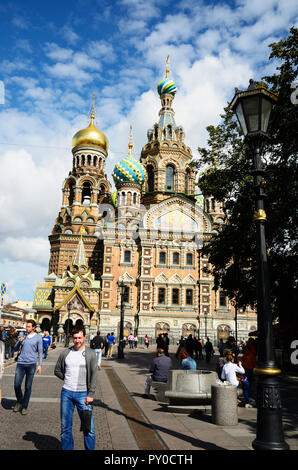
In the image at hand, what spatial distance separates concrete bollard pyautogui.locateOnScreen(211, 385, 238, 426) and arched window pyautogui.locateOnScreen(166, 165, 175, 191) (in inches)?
1649

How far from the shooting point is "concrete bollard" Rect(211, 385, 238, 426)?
720 cm

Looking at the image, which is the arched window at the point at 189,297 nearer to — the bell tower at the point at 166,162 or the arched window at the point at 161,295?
the arched window at the point at 161,295

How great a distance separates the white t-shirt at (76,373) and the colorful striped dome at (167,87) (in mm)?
53447

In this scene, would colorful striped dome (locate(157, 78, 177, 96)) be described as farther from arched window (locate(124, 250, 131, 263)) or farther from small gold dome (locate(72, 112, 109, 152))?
arched window (locate(124, 250, 131, 263))

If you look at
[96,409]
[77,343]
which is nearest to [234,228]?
[96,409]

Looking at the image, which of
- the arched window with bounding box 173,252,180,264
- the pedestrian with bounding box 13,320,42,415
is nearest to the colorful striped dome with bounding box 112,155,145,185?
the arched window with bounding box 173,252,180,264

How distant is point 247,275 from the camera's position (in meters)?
19.3

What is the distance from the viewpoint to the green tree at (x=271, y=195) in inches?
560

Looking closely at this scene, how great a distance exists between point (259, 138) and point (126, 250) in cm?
3646

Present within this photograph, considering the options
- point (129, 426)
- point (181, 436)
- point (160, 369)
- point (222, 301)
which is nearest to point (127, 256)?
point (222, 301)

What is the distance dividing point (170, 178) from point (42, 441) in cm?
4457

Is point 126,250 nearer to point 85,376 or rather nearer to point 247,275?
point 247,275
